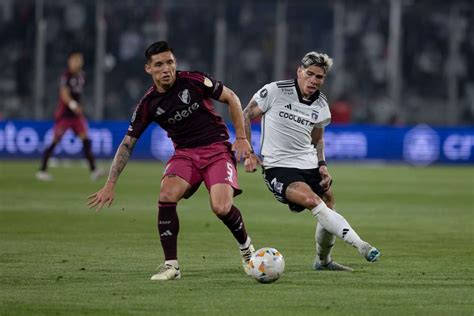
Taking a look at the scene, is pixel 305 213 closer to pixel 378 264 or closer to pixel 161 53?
pixel 378 264

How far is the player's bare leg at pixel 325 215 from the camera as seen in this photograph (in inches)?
404

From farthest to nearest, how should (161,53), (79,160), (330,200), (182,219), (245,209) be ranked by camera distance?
1. (79,160)
2. (245,209)
3. (182,219)
4. (330,200)
5. (161,53)

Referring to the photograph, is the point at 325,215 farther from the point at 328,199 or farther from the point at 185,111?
the point at 185,111

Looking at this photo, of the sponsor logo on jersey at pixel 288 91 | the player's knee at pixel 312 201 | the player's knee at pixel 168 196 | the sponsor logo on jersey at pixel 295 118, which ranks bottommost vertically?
the player's knee at pixel 312 201

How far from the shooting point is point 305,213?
729 inches

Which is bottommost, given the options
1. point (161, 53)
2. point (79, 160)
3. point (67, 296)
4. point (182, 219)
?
point (79, 160)

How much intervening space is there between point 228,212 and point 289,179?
88 cm

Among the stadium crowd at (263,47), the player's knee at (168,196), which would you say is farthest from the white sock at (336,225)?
the stadium crowd at (263,47)

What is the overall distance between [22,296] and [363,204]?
37.3 ft

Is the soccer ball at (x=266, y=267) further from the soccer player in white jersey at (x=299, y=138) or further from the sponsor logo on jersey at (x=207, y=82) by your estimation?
the sponsor logo on jersey at (x=207, y=82)

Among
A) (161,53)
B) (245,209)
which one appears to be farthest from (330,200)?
(245,209)

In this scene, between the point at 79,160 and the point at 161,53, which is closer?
the point at 161,53

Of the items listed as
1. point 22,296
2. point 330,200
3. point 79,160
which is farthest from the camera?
point 79,160

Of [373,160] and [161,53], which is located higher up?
[161,53]
